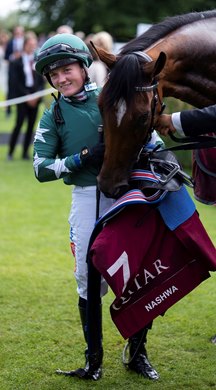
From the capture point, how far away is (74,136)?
130 inches

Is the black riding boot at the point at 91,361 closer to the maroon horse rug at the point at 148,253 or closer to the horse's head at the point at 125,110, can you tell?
the maroon horse rug at the point at 148,253

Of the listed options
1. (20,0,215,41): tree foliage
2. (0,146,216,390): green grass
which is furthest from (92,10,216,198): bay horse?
(20,0,215,41): tree foliage

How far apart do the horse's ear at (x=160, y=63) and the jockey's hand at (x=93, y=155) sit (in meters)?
0.44

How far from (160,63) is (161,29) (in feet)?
1.48

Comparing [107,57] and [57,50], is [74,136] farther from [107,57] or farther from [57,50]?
[107,57]

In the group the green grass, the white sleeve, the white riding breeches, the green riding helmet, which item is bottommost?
Answer: the green grass

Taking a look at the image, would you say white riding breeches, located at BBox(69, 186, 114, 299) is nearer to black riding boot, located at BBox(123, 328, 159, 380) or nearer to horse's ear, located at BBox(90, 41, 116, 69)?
black riding boot, located at BBox(123, 328, 159, 380)

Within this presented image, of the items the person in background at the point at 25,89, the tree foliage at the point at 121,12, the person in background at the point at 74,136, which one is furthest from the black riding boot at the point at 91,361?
the tree foliage at the point at 121,12

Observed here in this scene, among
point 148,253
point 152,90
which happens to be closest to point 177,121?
Answer: point 152,90

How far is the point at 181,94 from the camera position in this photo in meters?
3.25

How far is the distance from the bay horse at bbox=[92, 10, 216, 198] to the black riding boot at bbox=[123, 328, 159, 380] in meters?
0.94

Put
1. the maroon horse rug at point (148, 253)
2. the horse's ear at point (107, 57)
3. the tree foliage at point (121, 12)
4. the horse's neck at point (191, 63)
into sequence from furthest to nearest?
the tree foliage at point (121, 12) < the horse's neck at point (191, 63) < the maroon horse rug at point (148, 253) < the horse's ear at point (107, 57)

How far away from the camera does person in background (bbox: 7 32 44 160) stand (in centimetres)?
1090

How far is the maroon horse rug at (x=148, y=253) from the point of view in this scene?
3.04 meters
